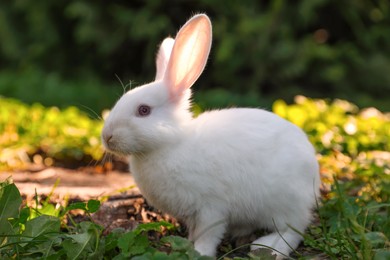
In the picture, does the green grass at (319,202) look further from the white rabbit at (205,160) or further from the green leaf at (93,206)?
the white rabbit at (205,160)

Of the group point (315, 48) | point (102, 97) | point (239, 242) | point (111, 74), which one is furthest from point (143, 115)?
point (111, 74)

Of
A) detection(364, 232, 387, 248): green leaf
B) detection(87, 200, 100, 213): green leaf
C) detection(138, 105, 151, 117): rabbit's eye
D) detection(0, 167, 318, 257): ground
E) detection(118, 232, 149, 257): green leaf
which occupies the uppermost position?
detection(138, 105, 151, 117): rabbit's eye

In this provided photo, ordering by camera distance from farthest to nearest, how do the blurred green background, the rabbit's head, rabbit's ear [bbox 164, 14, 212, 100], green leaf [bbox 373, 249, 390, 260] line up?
the blurred green background → rabbit's ear [bbox 164, 14, 212, 100] → the rabbit's head → green leaf [bbox 373, 249, 390, 260]

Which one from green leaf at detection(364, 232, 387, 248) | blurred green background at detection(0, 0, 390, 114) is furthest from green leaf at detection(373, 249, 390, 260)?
blurred green background at detection(0, 0, 390, 114)

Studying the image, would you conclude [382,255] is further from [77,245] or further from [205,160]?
[77,245]

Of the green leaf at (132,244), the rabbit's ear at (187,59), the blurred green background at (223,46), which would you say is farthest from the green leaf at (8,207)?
the blurred green background at (223,46)

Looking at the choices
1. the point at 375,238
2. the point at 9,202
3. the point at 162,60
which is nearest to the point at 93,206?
the point at 9,202

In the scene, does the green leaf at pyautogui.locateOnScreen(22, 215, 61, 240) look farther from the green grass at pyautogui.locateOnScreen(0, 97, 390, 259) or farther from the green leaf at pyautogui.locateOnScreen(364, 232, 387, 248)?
the green leaf at pyautogui.locateOnScreen(364, 232, 387, 248)
